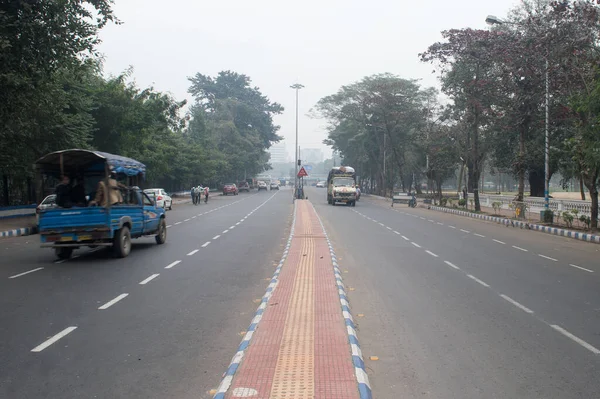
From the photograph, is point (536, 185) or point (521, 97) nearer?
point (521, 97)

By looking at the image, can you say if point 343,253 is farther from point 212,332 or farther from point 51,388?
point 51,388

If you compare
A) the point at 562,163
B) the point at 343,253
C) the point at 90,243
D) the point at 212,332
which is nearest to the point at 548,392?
the point at 212,332

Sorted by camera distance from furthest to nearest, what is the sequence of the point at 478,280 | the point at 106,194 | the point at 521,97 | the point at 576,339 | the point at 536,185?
the point at 536,185 → the point at 521,97 → the point at 106,194 → the point at 478,280 → the point at 576,339

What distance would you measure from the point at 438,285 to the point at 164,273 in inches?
222

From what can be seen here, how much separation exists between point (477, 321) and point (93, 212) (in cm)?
919

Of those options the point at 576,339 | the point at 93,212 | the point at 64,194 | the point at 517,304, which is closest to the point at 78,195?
the point at 64,194

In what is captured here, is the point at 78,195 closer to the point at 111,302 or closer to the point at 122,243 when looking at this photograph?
the point at 122,243

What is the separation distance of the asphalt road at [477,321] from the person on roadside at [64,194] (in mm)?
7160

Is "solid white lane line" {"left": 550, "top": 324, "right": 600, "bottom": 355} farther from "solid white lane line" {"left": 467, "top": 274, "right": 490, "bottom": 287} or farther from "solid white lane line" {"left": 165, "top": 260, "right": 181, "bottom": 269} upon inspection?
"solid white lane line" {"left": 165, "top": 260, "right": 181, "bottom": 269}

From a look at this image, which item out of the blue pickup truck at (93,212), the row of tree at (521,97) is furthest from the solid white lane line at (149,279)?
the row of tree at (521,97)

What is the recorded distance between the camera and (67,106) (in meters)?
22.2

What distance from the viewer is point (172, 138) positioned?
52125 millimetres

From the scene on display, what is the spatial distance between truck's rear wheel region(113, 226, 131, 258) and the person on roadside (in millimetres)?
1441

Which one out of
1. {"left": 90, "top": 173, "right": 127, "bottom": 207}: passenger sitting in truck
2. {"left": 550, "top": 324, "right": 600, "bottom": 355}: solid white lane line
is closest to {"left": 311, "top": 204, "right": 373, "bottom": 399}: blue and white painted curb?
{"left": 550, "top": 324, "right": 600, "bottom": 355}: solid white lane line
